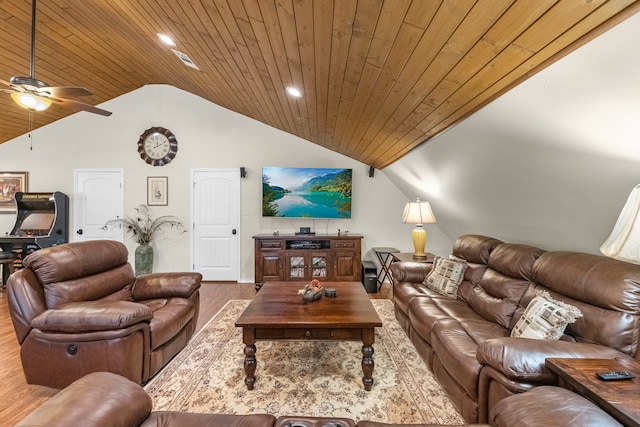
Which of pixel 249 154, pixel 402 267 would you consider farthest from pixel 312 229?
pixel 402 267

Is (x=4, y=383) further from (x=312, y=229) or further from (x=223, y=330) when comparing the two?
(x=312, y=229)

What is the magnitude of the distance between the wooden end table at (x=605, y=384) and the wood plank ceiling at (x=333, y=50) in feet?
4.54

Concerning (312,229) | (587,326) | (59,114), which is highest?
(59,114)

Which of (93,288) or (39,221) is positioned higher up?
(39,221)

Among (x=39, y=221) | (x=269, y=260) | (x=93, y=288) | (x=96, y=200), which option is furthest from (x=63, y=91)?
(x=39, y=221)

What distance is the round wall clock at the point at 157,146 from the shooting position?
5.29 meters

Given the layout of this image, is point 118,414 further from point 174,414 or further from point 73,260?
point 73,260

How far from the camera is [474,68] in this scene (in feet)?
5.04

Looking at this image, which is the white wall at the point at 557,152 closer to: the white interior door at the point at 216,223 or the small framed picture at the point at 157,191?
the white interior door at the point at 216,223

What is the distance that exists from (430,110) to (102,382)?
251cm

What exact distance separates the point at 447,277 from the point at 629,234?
6.37ft

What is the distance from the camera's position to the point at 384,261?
5.11 meters

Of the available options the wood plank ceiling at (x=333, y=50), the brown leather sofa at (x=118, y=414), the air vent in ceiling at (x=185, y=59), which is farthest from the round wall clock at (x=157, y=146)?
the brown leather sofa at (x=118, y=414)

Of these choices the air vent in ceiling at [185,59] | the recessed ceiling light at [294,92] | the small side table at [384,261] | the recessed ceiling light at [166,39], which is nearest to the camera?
the recessed ceiling light at [166,39]
